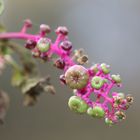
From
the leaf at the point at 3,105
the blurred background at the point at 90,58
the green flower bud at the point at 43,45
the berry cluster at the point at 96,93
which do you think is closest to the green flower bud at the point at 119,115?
the berry cluster at the point at 96,93

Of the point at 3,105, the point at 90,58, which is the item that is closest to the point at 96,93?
the point at 3,105

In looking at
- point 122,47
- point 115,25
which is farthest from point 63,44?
point 115,25

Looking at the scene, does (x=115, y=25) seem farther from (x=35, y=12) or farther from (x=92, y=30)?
(x=35, y=12)

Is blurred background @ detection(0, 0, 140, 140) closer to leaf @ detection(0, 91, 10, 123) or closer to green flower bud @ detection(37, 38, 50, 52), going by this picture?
leaf @ detection(0, 91, 10, 123)

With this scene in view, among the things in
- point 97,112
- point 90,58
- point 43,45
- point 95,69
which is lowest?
point 97,112

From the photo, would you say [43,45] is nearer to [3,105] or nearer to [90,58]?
[3,105]

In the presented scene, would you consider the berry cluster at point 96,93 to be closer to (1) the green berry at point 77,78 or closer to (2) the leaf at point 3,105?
(1) the green berry at point 77,78

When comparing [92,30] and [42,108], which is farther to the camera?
[92,30]
